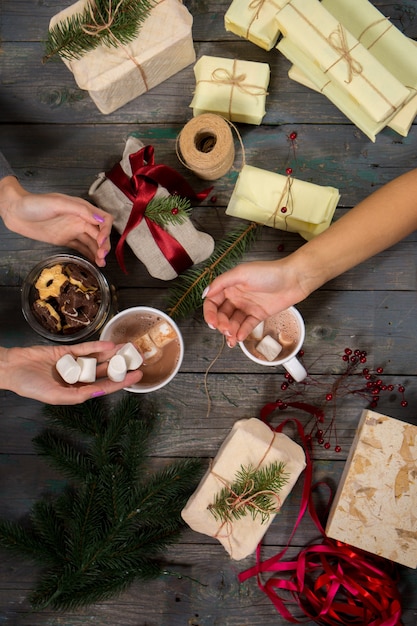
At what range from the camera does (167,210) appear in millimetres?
1279

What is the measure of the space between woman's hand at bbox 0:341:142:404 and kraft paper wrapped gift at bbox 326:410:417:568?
22.2 inches

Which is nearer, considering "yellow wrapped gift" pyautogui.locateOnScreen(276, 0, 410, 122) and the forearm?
the forearm

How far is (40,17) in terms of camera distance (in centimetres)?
146

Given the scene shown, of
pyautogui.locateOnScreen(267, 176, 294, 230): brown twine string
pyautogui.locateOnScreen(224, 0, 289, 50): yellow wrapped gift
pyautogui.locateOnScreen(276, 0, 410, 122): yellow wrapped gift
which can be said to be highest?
pyautogui.locateOnScreen(276, 0, 410, 122): yellow wrapped gift

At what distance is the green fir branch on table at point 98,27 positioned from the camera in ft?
4.08

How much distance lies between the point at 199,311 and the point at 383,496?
0.61 metres

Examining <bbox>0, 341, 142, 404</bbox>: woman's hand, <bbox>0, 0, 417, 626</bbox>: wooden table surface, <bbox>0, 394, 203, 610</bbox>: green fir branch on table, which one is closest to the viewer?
<bbox>0, 341, 142, 404</bbox>: woman's hand

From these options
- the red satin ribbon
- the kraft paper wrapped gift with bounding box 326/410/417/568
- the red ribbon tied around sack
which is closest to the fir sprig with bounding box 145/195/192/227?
the red ribbon tied around sack

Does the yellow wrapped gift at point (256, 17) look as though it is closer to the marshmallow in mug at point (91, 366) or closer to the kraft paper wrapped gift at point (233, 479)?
the marshmallow in mug at point (91, 366)

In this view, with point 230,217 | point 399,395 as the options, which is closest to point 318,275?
point 230,217

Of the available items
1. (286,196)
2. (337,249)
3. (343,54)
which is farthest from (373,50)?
(337,249)

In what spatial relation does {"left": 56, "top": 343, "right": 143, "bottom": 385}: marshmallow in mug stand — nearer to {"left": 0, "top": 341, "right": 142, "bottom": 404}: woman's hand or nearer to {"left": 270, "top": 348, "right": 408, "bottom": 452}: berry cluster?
{"left": 0, "top": 341, "right": 142, "bottom": 404}: woman's hand

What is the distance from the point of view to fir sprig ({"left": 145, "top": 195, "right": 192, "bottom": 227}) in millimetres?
1276

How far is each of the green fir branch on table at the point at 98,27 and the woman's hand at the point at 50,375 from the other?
652 millimetres
